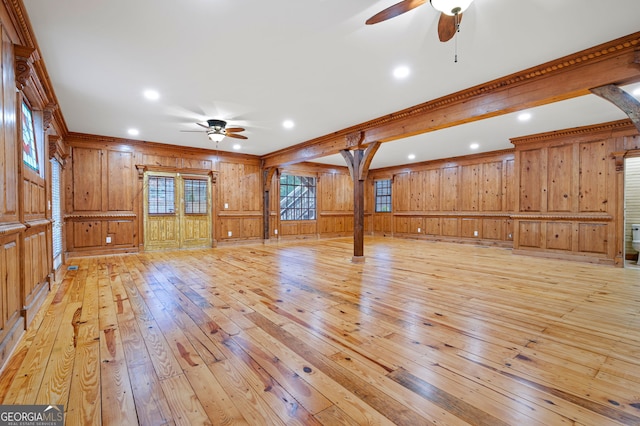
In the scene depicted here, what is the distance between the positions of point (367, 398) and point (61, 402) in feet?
5.28

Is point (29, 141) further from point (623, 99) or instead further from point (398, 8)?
point (623, 99)

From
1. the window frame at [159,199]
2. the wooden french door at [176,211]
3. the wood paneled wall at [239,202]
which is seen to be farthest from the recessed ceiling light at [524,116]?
the window frame at [159,199]

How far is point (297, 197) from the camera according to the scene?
966 centimetres

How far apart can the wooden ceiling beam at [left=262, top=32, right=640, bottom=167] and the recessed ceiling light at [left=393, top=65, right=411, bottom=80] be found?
3.31 ft

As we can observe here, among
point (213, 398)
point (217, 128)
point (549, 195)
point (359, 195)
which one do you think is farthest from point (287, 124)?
point (549, 195)

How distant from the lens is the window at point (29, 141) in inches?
117

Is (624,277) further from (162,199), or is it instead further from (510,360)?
(162,199)

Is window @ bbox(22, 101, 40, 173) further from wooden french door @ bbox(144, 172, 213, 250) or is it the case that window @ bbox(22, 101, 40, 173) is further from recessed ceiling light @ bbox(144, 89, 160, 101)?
wooden french door @ bbox(144, 172, 213, 250)

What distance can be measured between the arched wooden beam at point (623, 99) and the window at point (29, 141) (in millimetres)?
5880

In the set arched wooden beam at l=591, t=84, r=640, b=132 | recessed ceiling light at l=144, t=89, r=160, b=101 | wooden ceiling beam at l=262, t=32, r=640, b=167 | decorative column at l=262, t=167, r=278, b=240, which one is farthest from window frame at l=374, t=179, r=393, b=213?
recessed ceiling light at l=144, t=89, r=160, b=101

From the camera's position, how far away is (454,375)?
5.74 ft

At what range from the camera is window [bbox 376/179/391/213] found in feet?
35.7

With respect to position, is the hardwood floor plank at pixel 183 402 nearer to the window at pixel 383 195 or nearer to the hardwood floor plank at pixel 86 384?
the hardwood floor plank at pixel 86 384

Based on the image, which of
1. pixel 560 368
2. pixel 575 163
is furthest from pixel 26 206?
pixel 575 163
